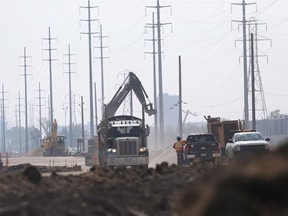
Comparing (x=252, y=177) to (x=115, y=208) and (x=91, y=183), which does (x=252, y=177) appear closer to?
(x=115, y=208)

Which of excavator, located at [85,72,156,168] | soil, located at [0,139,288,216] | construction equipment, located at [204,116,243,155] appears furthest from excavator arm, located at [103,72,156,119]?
soil, located at [0,139,288,216]

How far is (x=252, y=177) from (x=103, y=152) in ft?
137

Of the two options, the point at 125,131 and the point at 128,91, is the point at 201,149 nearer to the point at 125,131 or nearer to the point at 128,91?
→ the point at 125,131

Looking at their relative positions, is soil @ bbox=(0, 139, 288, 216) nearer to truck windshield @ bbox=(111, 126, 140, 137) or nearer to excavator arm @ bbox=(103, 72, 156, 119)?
truck windshield @ bbox=(111, 126, 140, 137)

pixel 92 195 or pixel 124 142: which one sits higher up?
pixel 124 142

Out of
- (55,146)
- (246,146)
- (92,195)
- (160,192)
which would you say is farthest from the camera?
(55,146)

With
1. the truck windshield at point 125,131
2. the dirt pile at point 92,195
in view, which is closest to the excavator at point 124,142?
the truck windshield at point 125,131

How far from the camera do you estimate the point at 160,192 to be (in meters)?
19.1

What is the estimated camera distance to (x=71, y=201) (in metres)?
15.9

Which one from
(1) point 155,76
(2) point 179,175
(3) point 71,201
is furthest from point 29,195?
(1) point 155,76

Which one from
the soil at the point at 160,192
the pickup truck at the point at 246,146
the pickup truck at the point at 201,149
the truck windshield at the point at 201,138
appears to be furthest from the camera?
the truck windshield at the point at 201,138

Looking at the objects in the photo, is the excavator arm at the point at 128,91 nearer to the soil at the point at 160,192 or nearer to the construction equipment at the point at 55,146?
the soil at the point at 160,192

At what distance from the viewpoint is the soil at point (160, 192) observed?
1056 centimetres

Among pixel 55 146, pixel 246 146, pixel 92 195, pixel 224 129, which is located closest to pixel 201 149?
pixel 246 146
